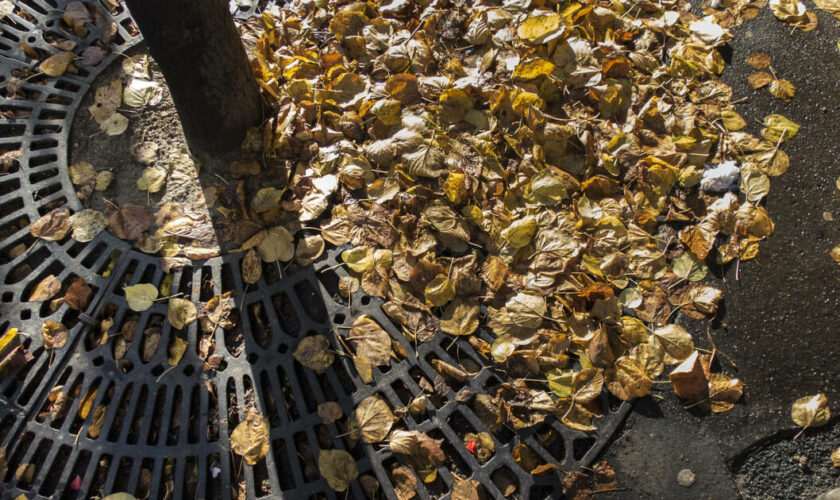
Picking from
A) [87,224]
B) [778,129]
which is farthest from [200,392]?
[778,129]

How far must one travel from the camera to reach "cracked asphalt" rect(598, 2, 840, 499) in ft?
4.90

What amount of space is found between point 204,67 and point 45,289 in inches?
38.1

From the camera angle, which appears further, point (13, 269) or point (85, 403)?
point (13, 269)

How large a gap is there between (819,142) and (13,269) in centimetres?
304

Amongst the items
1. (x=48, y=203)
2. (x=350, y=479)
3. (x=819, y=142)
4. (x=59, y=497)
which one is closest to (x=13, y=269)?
(x=48, y=203)

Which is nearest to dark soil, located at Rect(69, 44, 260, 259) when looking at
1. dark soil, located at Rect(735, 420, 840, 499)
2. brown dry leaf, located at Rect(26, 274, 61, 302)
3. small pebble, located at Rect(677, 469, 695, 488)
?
brown dry leaf, located at Rect(26, 274, 61, 302)

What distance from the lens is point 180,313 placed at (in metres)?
1.70

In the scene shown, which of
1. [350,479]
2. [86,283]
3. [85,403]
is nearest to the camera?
[350,479]

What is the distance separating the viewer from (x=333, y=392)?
1608mm

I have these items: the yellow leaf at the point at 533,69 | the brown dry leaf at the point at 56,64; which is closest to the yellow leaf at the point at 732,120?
the yellow leaf at the point at 533,69

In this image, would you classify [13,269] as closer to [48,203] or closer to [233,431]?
[48,203]

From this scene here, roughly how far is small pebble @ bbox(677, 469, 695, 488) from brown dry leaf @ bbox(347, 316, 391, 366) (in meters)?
0.95

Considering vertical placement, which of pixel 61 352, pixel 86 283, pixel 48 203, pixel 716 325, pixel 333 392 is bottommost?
pixel 716 325

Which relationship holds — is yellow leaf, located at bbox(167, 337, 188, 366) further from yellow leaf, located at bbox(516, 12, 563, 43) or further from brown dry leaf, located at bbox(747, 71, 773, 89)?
brown dry leaf, located at bbox(747, 71, 773, 89)
